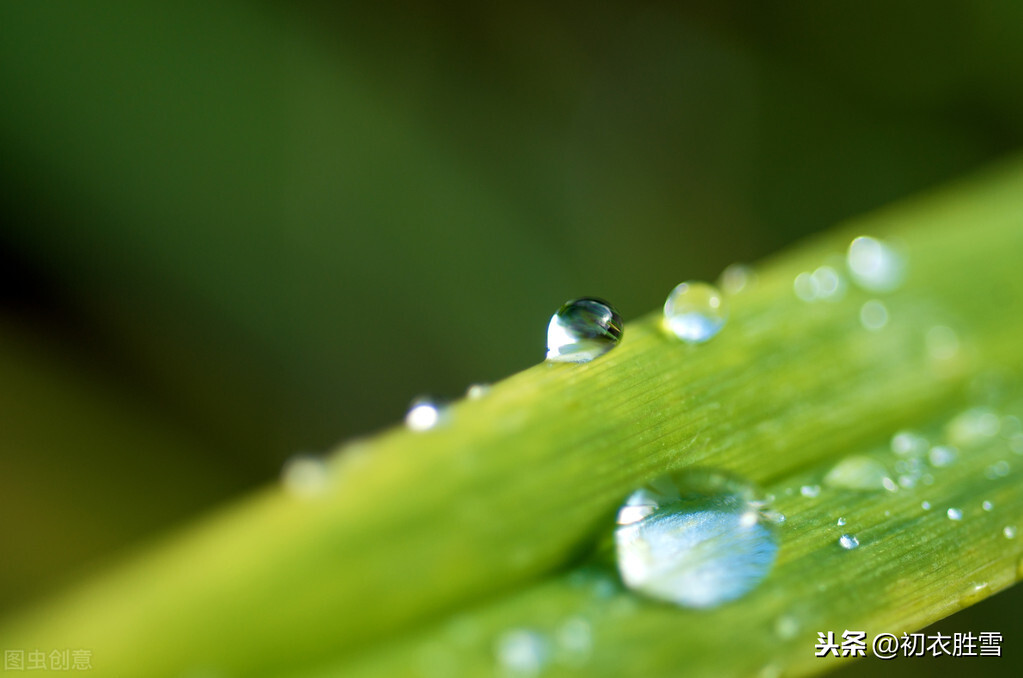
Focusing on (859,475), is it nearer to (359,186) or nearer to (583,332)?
(583,332)

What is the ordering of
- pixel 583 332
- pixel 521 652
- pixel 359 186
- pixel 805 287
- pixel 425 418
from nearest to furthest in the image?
pixel 521 652, pixel 425 418, pixel 583 332, pixel 805 287, pixel 359 186

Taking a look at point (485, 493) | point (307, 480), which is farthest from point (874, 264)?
point (307, 480)

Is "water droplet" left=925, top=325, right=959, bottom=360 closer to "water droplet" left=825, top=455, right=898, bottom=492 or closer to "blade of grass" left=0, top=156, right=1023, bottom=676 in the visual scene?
"blade of grass" left=0, top=156, right=1023, bottom=676

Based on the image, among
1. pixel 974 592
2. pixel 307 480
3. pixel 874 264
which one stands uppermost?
pixel 874 264

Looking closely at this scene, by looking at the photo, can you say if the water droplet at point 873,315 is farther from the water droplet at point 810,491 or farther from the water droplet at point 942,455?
the water droplet at point 810,491

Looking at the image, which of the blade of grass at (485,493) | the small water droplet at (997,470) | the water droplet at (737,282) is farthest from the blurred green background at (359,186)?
the small water droplet at (997,470)

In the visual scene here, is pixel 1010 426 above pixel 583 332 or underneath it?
underneath

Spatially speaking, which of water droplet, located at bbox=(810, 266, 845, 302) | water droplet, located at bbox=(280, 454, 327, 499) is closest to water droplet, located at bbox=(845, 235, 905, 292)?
water droplet, located at bbox=(810, 266, 845, 302)
